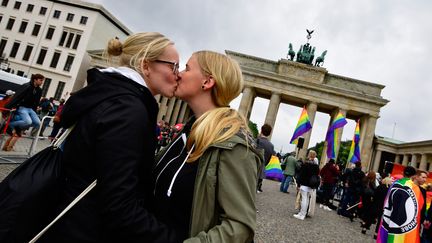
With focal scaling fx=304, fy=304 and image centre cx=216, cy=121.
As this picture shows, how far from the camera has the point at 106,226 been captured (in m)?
1.41

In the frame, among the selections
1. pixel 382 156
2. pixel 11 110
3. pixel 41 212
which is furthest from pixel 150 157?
pixel 382 156

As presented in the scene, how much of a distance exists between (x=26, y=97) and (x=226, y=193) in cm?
896

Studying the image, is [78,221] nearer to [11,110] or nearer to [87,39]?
[11,110]

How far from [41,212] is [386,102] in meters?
43.9

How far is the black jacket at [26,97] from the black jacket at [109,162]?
26.3ft

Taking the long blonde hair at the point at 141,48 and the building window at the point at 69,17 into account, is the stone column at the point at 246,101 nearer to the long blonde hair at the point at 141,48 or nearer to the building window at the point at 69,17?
the building window at the point at 69,17

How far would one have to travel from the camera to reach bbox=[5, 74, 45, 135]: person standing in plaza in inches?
323

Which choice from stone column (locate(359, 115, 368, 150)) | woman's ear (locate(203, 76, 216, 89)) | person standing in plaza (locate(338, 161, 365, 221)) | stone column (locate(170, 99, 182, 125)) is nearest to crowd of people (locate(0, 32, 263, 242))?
woman's ear (locate(203, 76, 216, 89))

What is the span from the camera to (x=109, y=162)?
1371 millimetres

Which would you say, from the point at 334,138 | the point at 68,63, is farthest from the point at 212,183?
the point at 68,63

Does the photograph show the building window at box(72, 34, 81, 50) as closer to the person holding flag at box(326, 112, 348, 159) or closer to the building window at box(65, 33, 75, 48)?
the building window at box(65, 33, 75, 48)

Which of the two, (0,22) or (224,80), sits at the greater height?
(0,22)

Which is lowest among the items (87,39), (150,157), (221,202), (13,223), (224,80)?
(13,223)

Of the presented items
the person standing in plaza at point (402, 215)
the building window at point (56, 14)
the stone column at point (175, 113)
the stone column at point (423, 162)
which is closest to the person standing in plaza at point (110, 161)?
the person standing in plaza at point (402, 215)
